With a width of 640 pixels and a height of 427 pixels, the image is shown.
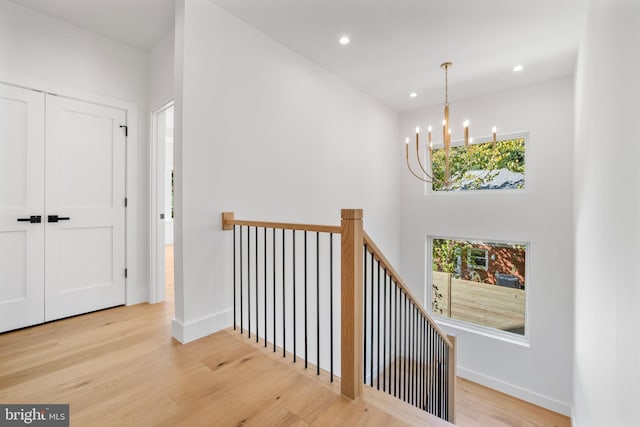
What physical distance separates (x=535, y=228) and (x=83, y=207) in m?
5.09

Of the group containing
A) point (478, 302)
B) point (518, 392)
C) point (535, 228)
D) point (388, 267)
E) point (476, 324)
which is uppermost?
point (535, 228)

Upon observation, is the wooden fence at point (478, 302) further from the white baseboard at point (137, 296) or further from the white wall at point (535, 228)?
the white baseboard at point (137, 296)

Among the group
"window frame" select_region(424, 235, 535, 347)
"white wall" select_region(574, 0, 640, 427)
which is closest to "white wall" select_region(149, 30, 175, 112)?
"white wall" select_region(574, 0, 640, 427)

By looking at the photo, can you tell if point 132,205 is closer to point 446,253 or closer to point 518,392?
point 446,253

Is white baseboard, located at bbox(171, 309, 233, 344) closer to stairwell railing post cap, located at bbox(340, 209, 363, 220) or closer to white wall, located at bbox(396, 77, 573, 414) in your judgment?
stairwell railing post cap, located at bbox(340, 209, 363, 220)

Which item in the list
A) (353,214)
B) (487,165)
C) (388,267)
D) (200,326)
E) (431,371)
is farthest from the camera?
(487,165)

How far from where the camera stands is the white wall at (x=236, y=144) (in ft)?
7.06

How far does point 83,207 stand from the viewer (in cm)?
268

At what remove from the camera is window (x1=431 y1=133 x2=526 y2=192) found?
402cm

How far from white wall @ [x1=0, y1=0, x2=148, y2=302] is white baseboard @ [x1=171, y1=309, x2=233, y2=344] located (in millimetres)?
1201

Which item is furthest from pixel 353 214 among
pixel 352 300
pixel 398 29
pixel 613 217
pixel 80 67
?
pixel 80 67

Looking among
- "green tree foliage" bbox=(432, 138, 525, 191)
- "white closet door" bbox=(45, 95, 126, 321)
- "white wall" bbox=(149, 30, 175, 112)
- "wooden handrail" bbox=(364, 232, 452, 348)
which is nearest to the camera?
"wooden handrail" bbox=(364, 232, 452, 348)

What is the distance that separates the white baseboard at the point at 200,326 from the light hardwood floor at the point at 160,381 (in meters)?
0.05

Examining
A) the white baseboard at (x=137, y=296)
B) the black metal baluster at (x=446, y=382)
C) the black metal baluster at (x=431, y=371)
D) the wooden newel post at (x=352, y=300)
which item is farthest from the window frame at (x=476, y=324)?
the white baseboard at (x=137, y=296)
